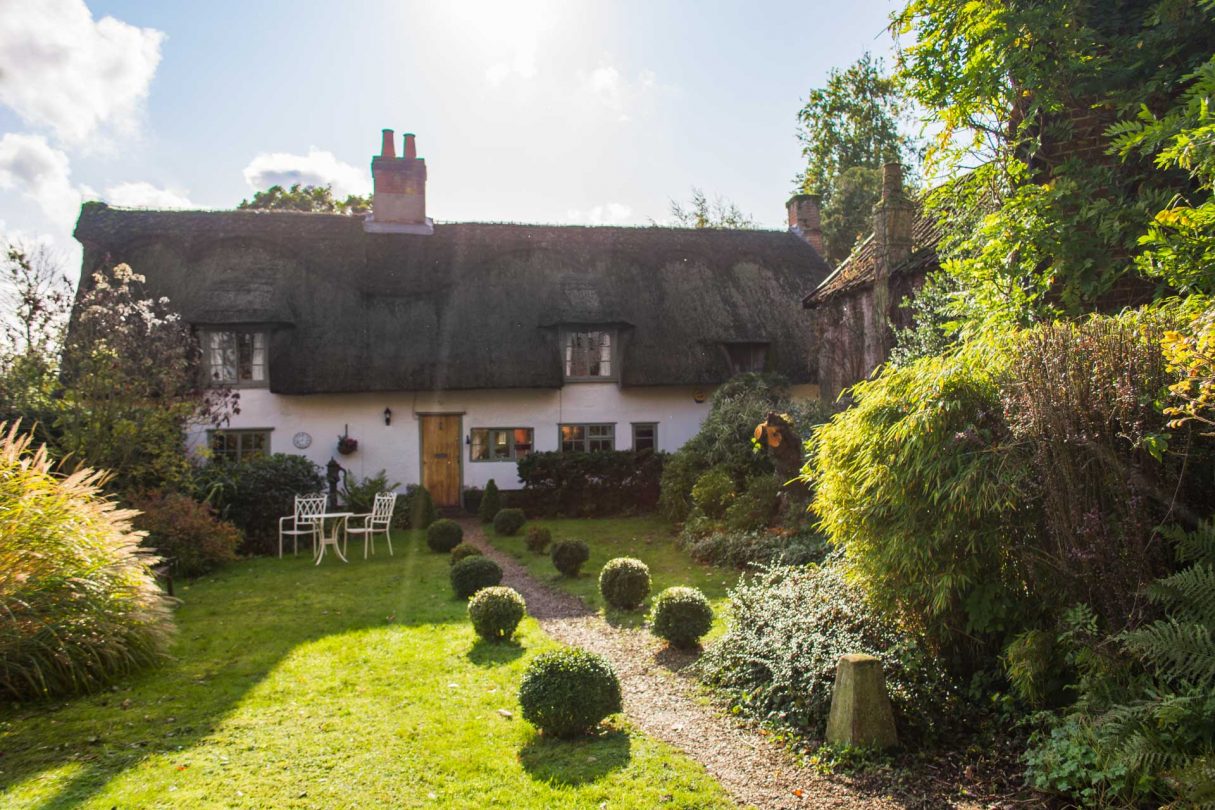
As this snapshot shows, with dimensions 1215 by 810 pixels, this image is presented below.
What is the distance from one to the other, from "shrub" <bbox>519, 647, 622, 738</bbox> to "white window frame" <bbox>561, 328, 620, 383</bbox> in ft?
45.0

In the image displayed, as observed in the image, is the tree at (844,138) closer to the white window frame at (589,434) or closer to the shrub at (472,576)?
the white window frame at (589,434)

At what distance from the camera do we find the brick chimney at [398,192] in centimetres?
2016

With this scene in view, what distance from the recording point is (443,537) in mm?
13141

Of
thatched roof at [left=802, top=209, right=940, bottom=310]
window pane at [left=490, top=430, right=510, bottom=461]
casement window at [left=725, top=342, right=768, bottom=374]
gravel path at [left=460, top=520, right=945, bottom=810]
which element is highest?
thatched roof at [left=802, top=209, right=940, bottom=310]

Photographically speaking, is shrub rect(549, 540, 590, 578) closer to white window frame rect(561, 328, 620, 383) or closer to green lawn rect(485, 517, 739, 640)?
green lawn rect(485, 517, 739, 640)

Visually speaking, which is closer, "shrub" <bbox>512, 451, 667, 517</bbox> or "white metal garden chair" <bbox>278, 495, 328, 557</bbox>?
"white metal garden chair" <bbox>278, 495, 328, 557</bbox>

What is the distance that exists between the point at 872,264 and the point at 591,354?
24.7 ft

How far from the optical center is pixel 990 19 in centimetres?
664

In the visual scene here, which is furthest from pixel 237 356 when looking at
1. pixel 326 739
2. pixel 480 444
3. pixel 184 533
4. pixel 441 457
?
pixel 326 739

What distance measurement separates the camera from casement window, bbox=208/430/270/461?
56.0 ft

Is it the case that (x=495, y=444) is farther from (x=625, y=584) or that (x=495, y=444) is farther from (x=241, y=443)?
(x=625, y=584)

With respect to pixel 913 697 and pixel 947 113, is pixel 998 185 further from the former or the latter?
pixel 913 697

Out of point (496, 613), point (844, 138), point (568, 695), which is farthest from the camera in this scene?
point (844, 138)

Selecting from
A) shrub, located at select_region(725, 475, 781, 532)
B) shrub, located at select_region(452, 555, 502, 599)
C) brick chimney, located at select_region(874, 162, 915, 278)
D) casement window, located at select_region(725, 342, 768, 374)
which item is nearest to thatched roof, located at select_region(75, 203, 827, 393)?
casement window, located at select_region(725, 342, 768, 374)
